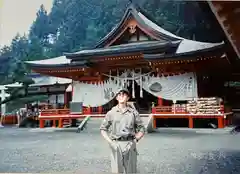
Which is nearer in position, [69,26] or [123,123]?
[123,123]

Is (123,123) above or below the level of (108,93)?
below

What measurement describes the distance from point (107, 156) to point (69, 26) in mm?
3357

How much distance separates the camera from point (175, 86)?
746 centimetres

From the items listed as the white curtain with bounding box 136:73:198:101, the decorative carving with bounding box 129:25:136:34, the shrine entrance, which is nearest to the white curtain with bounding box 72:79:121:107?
the shrine entrance

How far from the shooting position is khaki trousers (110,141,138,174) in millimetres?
1986

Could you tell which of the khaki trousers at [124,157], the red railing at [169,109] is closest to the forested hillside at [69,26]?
the red railing at [169,109]

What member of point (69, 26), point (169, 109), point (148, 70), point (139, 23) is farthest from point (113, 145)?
point (139, 23)

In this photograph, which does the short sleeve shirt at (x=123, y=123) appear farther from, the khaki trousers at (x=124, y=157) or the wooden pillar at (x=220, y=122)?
the wooden pillar at (x=220, y=122)

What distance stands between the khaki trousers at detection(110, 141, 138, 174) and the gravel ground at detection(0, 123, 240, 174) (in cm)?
110

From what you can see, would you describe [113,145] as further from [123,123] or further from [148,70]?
[148,70]

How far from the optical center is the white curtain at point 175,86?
733 centimetres

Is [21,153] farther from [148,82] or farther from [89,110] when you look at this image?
[148,82]

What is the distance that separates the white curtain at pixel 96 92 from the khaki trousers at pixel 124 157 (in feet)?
18.8

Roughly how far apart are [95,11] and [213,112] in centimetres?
311
